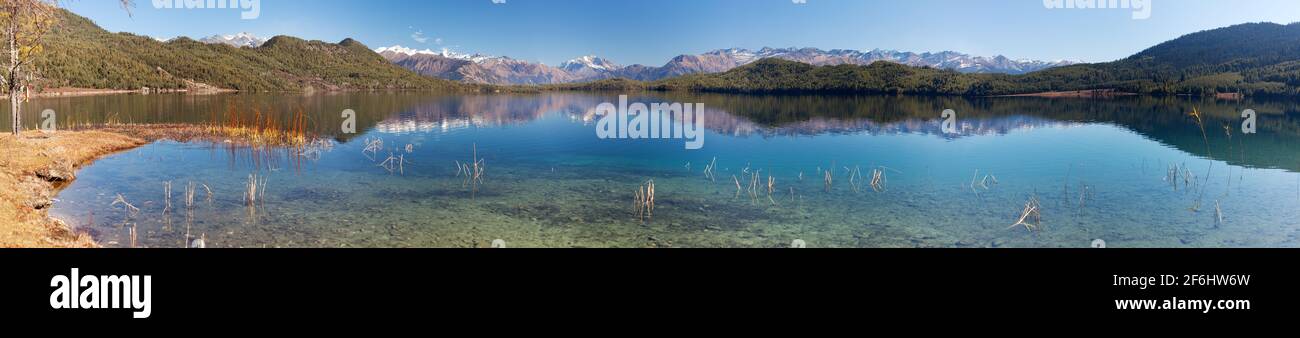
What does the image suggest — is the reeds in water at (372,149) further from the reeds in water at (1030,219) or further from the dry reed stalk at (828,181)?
the reeds in water at (1030,219)

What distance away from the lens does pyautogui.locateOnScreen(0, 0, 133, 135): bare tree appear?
29.7 meters

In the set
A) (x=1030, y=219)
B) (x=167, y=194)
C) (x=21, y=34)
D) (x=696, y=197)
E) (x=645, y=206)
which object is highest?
(x=21, y=34)

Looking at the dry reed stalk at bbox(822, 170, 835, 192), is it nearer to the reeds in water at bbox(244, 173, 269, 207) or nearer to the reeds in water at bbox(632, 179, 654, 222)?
the reeds in water at bbox(632, 179, 654, 222)

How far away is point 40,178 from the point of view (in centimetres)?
2417

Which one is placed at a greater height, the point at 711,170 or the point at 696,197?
the point at 711,170

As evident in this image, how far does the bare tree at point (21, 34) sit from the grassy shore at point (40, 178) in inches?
117

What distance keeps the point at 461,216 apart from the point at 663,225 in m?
6.36

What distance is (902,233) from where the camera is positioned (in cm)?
1889

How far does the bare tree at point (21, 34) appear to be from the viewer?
97.6ft

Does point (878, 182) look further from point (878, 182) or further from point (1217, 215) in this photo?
point (1217, 215)

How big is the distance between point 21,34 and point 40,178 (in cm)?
1295

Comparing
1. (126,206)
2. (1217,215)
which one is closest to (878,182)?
(1217,215)

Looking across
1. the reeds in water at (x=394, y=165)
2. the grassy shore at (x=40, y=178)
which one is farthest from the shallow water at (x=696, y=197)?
the grassy shore at (x=40, y=178)
